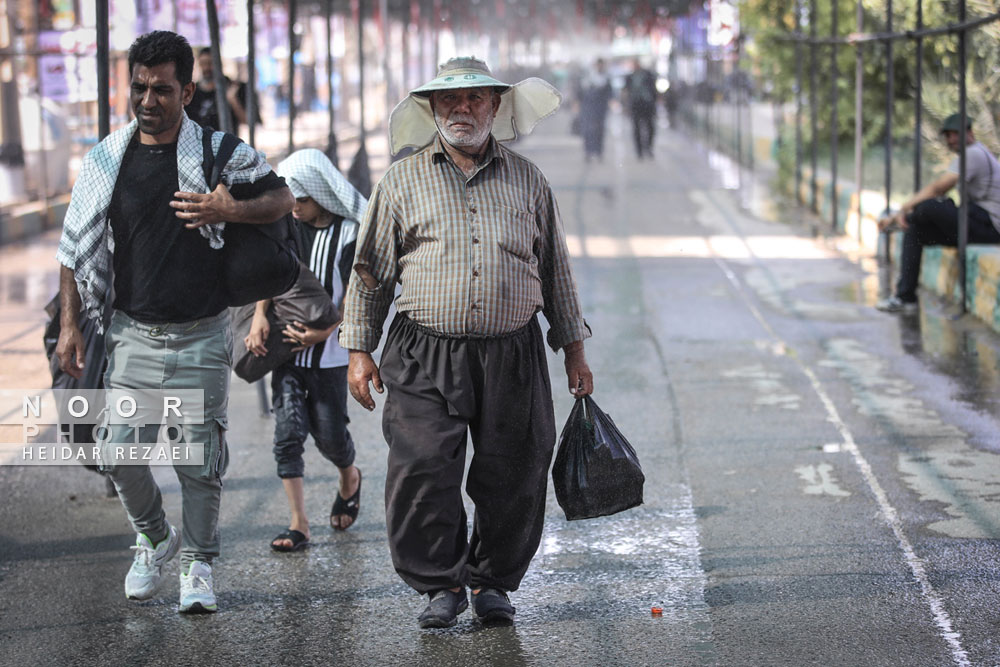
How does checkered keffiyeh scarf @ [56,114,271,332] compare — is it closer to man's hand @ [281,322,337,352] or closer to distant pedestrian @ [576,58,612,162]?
man's hand @ [281,322,337,352]

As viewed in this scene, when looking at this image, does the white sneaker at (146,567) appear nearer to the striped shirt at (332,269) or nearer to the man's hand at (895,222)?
the striped shirt at (332,269)

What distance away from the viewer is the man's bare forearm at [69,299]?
4.51 meters

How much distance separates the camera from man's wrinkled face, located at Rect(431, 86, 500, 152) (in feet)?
14.0

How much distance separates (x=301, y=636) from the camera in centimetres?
450

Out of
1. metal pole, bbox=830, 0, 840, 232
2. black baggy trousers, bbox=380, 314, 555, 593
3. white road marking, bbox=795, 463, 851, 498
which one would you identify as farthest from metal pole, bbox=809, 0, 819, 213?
black baggy trousers, bbox=380, 314, 555, 593

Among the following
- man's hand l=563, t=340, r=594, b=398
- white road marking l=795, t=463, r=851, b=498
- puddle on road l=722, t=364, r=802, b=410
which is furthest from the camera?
puddle on road l=722, t=364, r=802, b=410

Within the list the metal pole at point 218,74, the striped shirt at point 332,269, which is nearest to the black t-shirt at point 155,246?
the striped shirt at point 332,269

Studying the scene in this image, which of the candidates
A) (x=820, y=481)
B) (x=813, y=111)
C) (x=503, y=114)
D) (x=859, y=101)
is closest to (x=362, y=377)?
(x=503, y=114)

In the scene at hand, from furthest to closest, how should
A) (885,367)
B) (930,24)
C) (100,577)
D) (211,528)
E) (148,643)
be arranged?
(930,24)
(885,367)
(100,577)
(211,528)
(148,643)

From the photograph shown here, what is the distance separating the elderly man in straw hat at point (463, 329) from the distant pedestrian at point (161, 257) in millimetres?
474

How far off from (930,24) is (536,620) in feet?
41.5

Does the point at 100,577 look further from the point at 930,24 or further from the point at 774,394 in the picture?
the point at 930,24

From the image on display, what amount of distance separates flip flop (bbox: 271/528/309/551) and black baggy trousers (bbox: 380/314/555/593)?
106 cm

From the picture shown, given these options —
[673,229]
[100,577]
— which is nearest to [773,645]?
[100,577]
